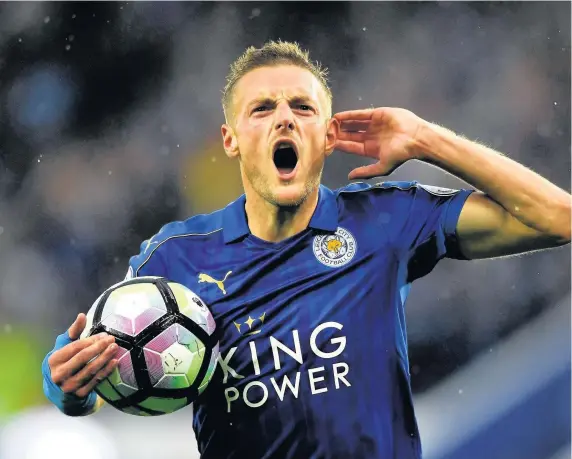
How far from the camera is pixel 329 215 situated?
3.25m

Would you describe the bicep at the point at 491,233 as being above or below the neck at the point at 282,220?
below

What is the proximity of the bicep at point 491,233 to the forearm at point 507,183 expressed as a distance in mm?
33

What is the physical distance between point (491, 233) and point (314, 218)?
719 mm

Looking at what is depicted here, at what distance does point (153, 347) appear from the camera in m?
2.79

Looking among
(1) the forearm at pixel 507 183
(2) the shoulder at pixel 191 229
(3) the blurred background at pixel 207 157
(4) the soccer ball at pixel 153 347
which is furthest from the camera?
(3) the blurred background at pixel 207 157

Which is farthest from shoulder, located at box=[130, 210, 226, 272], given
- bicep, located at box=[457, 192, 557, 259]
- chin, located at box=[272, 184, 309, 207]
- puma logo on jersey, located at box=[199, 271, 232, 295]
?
bicep, located at box=[457, 192, 557, 259]

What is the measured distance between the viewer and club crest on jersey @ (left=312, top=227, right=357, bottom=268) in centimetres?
315

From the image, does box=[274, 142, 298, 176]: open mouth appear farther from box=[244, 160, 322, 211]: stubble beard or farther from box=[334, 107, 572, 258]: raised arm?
box=[334, 107, 572, 258]: raised arm

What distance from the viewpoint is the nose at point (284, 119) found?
3195 millimetres

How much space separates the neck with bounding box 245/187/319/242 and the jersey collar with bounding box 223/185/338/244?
0.03m

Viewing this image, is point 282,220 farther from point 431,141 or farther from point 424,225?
point 431,141

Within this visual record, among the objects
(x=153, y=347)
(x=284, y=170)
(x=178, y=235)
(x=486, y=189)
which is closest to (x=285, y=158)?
(x=284, y=170)

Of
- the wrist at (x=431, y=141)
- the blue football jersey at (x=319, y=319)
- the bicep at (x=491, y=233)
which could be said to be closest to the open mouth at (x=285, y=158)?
the blue football jersey at (x=319, y=319)

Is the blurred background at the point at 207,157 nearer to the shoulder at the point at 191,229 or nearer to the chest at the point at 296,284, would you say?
the shoulder at the point at 191,229
